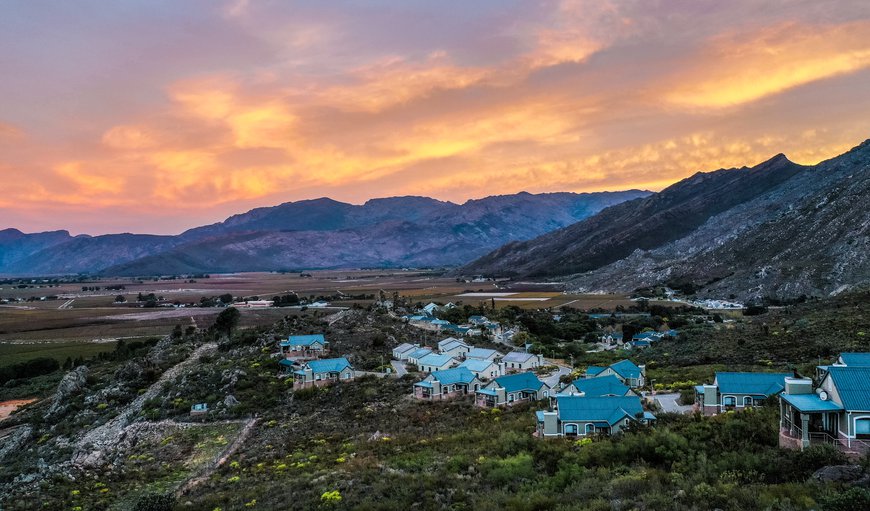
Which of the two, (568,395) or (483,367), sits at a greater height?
(568,395)

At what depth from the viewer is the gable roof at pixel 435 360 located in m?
50.9

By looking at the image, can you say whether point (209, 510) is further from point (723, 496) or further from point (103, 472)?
point (723, 496)

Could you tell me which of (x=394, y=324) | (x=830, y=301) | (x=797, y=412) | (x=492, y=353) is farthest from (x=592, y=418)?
(x=830, y=301)

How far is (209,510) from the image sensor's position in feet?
73.1

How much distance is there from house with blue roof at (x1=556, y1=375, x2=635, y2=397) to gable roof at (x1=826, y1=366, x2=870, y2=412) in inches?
654

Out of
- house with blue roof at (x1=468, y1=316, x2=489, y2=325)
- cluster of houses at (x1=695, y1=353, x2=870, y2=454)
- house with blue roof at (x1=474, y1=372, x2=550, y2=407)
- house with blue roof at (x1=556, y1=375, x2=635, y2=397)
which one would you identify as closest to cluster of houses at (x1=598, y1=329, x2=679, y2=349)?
house with blue roof at (x1=468, y1=316, x2=489, y2=325)

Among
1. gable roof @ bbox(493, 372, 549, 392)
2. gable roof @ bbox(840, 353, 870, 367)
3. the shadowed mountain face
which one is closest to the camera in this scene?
gable roof @ bbox(840, 353, 870, 367)

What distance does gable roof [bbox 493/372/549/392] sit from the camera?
39375 millimetres

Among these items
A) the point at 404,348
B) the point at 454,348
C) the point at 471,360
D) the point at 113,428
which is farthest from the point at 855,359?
the point at 113,428

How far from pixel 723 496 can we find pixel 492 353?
40426 millimetres

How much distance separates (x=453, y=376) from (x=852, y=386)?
29868 mm

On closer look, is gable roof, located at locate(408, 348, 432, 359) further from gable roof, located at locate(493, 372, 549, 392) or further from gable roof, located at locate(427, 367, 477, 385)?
gable roof, located at locate(493, 372, 549, 392)

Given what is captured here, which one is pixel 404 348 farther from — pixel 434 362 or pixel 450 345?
pixel 434 362

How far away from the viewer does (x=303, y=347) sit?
57375 millimetres
